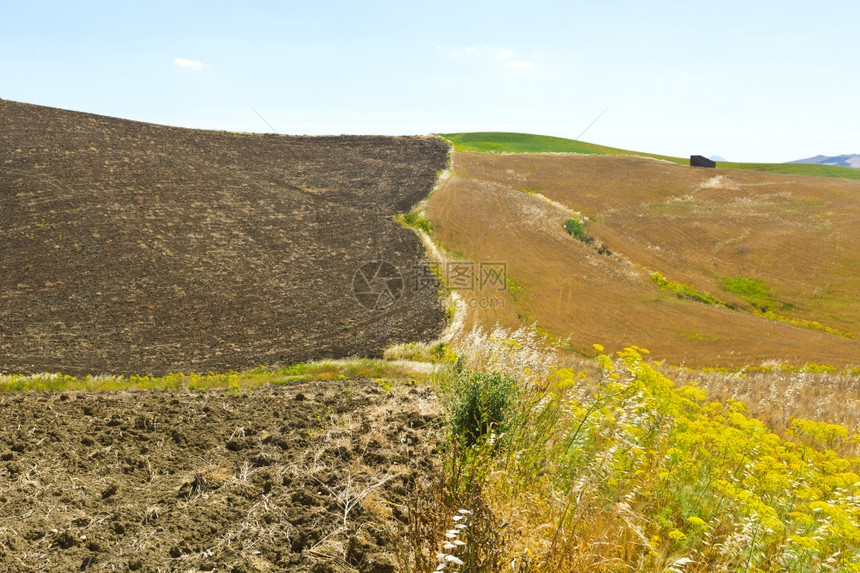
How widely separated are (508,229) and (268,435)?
2764cm

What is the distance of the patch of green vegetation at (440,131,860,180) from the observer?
67125mm

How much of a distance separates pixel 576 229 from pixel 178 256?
78.0 ft

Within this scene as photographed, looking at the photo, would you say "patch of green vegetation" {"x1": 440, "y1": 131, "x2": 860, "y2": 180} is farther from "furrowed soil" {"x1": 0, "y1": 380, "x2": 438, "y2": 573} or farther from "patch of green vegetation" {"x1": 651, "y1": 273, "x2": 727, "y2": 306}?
"furrowed soil" {"x1": 0, "y1": 380, "x2": 438, "y2": 573}

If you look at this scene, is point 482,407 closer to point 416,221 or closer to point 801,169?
point 416,221

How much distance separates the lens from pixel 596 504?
4715 mm

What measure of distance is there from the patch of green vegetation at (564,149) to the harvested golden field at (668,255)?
18016mm

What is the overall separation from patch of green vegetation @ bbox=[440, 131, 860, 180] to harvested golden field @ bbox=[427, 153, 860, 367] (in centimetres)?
1802

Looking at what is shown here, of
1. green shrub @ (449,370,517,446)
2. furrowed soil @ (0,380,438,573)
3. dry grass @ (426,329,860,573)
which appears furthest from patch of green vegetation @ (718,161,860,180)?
furrowed soil @ (0,380,438,573)

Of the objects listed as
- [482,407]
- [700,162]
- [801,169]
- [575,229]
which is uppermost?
[801,169]

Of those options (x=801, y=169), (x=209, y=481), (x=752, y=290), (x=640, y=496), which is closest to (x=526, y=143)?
(x=801, y=169)

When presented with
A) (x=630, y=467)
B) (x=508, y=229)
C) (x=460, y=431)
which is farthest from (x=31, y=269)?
(x=508, y=229)

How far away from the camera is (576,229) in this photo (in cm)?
3428

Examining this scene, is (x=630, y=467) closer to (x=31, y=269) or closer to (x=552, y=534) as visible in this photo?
(x=552, y=534)

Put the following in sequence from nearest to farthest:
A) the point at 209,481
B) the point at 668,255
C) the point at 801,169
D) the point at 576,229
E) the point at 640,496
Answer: the point at 640,496 → the point at 209,481 → the point at 668,255 → the point at 576,229 → the point at 801,169
